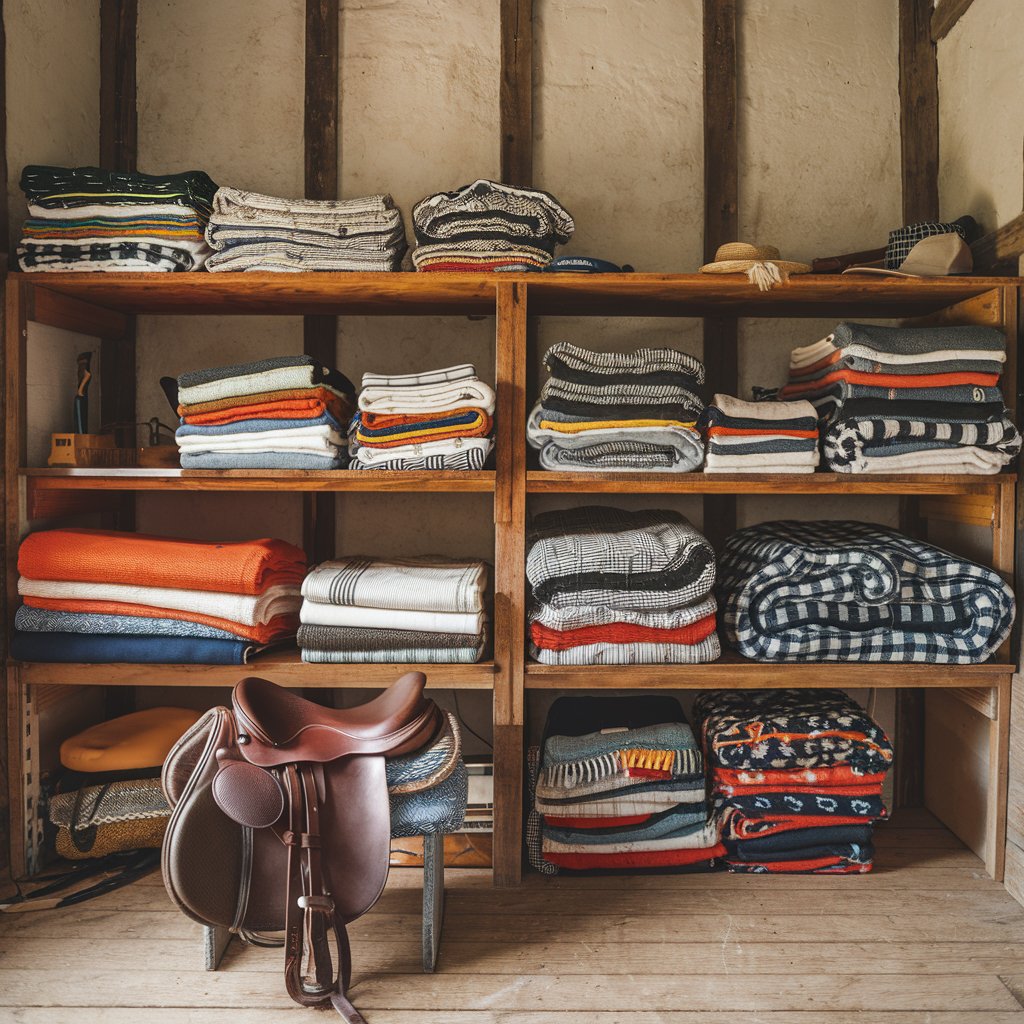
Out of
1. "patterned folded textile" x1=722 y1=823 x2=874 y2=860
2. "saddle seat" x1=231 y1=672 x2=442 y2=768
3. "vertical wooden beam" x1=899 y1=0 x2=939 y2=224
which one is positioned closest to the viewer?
"saddle seat" x1=231 y1=672 x2=442 y2=768

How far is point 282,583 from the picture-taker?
8.04 ft

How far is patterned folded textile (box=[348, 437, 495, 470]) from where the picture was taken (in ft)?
7.42

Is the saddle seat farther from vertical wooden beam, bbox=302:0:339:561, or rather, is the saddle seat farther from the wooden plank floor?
vertical wooden beam, bbox=302:0:339:561

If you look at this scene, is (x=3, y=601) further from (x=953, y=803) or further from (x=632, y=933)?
(x=953, y=803)

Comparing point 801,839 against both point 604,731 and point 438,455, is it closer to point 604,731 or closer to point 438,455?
point 604,731

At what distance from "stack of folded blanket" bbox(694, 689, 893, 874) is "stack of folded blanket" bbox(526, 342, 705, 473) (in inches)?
33.1

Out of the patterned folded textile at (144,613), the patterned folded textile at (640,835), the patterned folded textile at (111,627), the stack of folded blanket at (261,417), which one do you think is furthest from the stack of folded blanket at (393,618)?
the patterned folded textile at (640,835)

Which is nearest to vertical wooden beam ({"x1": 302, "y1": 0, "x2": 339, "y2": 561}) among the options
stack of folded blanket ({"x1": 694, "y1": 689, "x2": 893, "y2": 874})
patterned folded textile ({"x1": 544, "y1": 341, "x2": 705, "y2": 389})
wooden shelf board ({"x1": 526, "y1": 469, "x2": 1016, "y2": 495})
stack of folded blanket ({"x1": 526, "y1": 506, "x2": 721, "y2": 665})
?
patterned folded textile ({"x1": 544, "y1": 341, "x2": 705, "y2": 389})

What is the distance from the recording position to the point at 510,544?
2.30m

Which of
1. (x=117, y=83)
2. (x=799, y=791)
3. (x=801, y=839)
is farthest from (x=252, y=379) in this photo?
(x=801, y=839)

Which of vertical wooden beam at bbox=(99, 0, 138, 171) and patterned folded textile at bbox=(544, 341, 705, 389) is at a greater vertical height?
vertical wooden beam at bbox=(99, 0, 138, 171)

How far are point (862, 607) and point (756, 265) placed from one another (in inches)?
40.2

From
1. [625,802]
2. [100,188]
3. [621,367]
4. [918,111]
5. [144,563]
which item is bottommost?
[625,802]

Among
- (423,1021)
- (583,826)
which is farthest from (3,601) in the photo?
(583,826)
